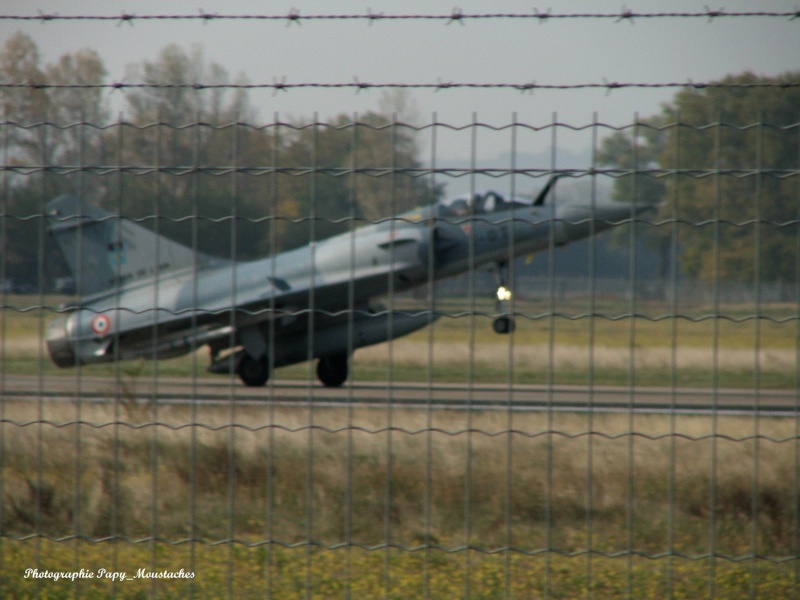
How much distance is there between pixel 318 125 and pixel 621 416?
771cm

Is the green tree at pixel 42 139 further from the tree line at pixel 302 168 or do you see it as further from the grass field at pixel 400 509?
the grass field at pixel 400 509

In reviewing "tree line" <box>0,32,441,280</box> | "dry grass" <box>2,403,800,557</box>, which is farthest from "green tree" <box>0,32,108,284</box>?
"dry grass" <box>2,403,800,557</box>

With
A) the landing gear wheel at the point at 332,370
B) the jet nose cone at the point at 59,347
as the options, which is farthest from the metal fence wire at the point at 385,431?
the landing gear wheel at the point at 332,370

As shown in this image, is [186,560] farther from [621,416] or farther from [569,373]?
[569,373]

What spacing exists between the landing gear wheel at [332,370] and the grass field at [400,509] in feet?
27.6

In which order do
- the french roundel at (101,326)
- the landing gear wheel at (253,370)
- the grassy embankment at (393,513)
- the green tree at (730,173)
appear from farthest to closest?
the landing gear wheel at (253,370) → the french roundel at (101,326) → the grassy embankment at (393,513) → the green tree at (730,173)

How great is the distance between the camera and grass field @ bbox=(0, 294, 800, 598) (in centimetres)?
439

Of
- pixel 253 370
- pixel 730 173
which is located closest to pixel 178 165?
Result: pixel 730 173

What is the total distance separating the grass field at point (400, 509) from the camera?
439 centimetres

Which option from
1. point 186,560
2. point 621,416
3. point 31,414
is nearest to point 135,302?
point 31,414

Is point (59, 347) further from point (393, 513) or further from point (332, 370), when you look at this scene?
point (393, 513)

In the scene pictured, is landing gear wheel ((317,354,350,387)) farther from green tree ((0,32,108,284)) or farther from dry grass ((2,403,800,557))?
green tree ((0,32,108,284))

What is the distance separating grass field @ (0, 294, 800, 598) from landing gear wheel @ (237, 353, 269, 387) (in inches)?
318

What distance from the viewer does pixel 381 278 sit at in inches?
632
